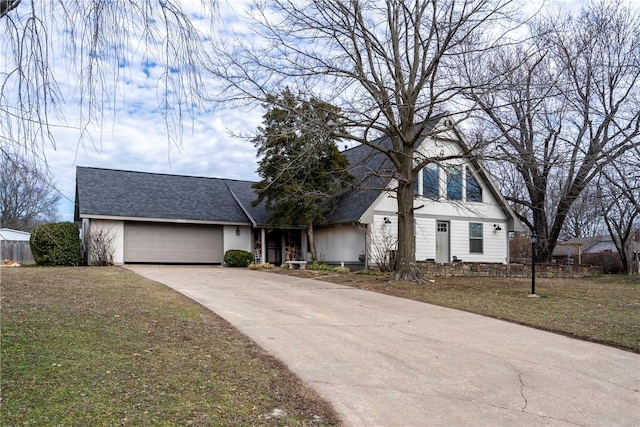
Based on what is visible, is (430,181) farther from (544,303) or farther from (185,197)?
(185,197)

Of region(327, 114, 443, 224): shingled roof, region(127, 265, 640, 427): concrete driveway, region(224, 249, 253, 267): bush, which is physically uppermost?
region(327, 114, 443, 224): shingled roof

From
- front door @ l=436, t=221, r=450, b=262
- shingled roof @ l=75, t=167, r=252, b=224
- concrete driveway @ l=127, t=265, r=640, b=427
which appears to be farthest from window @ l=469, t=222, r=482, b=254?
concrete driveway @ l=127, t=265, r=640, b=427

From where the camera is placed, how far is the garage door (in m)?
22.8

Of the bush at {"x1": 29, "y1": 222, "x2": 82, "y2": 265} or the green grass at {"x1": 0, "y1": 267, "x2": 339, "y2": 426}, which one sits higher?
the bush at {"x1": 29, "y1": 222, "x2": 82, "y2": 265}

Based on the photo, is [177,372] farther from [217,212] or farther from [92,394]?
[217,212]

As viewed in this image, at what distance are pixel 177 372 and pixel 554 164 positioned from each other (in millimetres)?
11342

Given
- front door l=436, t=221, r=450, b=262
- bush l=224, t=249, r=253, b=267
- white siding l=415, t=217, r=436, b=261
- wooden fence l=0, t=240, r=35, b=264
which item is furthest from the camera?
wooden fence l=0, t=240, r=35, b=264

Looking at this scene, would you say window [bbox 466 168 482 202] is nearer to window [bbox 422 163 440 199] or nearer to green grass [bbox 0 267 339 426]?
window [bbox 422 163 440 199]

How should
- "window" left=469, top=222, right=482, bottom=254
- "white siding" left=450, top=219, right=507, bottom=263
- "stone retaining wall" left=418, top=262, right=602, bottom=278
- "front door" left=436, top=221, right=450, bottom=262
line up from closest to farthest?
"stone retaining wall" left=418, top=262, right=602, bottom=278
"front door" left=436, top=221, right=450, bottom=262
"white siding" left=450, top=219, right=507, bottom=263
"window" left=469, top=222, right=482, bottom=254

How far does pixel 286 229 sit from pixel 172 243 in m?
5.40

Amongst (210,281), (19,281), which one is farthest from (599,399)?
(19,281)

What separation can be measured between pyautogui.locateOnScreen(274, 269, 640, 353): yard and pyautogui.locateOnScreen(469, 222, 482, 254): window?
618 cm

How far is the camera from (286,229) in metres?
25.0

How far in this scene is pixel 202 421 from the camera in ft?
13.3
